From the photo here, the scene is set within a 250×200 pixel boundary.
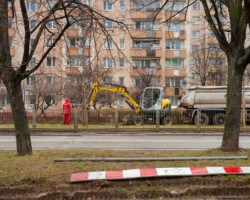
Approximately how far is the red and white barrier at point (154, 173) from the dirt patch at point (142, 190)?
0.28 ft

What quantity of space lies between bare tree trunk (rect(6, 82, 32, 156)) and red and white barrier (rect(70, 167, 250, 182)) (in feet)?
7.85

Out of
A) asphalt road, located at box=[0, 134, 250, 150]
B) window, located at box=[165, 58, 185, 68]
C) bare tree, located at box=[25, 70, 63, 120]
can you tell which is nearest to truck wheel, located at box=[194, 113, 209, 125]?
asphalt road, located at box=[0, 134, 250, 150]

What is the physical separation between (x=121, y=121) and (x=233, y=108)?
1159cm

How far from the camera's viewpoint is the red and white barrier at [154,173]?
4.79 meters

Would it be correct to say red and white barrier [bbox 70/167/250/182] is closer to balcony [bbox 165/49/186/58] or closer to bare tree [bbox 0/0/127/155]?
bare tree [bbox 0/0/127/155]

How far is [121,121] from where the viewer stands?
18.0 meters

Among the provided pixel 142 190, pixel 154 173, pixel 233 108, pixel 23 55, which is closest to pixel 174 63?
pixel 233 108

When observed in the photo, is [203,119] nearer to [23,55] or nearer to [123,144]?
[123,144]

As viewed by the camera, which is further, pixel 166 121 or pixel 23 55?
pixel 166 121

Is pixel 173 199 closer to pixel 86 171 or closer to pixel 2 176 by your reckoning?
pixel 86 171

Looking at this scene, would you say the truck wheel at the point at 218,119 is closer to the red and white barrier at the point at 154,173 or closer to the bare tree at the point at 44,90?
the red and white barrier at the point at 154,173

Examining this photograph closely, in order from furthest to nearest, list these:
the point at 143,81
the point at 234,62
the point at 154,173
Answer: the point at 143,81 → the point at 234,62 → the point at 154,173

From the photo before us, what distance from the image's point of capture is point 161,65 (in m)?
40.9

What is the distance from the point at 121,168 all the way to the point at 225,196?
75.1 inches
